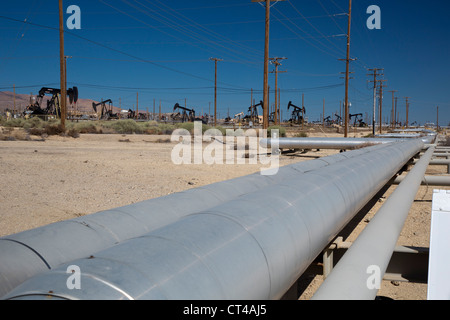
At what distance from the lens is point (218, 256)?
170 cm

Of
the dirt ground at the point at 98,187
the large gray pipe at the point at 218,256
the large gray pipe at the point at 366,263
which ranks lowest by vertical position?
the dirt ground at the point at 98,187

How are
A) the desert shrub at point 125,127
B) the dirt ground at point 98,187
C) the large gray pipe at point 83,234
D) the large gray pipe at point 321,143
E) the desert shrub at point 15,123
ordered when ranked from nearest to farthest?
the large gray pipe at point 83,234 → the dirt ground at point 98,187 → the large gray pipe at point 321,143 → the desert shrub at point 125,127 → the desert shrub at point 15,123

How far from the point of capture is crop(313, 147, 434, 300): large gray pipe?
5.51ft

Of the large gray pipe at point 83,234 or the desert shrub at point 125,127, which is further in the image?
the desert shrub at point 125,127

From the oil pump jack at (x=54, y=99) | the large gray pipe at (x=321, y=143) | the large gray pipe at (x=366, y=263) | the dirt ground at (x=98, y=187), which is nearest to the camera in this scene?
the large gray pipe at (x=366, y=263)

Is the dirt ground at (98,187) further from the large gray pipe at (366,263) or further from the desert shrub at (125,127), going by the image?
the desert shrub at (125,127)

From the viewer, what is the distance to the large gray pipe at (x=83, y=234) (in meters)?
2.06

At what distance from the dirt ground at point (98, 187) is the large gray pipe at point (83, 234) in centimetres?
186

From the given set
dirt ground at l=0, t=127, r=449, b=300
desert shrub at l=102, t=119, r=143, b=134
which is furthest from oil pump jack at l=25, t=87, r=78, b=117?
dirt ground at l=0, t=127, r=449, b=300

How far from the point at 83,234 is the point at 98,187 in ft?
20.9

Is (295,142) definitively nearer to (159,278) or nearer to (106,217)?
(106,217)

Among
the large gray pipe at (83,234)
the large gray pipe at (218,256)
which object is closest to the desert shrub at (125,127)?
the large gray pipe at (83,234)
